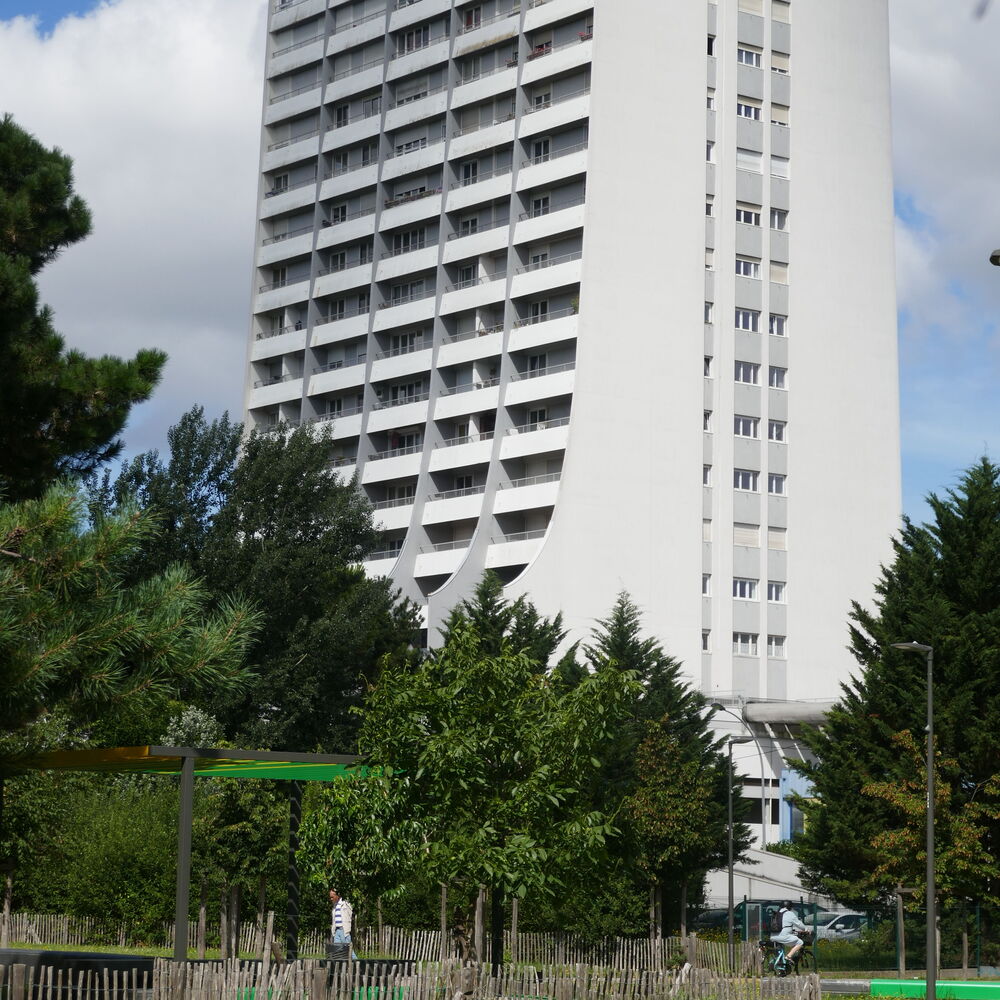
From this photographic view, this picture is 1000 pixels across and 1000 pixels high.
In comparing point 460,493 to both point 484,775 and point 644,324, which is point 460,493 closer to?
point 644,324

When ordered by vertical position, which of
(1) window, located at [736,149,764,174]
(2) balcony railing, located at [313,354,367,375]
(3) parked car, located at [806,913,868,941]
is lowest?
(3) parked car, located at [806,913,868,941]

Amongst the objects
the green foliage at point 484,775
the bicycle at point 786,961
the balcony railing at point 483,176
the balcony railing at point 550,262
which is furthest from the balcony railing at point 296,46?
the green foliage at point 484,775

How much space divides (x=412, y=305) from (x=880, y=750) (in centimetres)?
4994

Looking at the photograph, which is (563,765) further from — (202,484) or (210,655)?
(202,484)

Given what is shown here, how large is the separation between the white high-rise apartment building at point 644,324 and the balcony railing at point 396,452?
1.83 ft

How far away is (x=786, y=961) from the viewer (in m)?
35.2

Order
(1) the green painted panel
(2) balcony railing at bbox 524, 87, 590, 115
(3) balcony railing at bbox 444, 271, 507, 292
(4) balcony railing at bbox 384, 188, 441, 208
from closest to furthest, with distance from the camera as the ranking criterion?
(1) the green painted panel
(2) balcony railing at bbox 524, 87, 590, 115
(3) balcony railing at bbox 444, 271, 507, 292
(4) balcony railing at bbox 384, 188, 441, 208

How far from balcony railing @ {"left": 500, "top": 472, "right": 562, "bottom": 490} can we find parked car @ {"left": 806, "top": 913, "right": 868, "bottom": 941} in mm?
34021

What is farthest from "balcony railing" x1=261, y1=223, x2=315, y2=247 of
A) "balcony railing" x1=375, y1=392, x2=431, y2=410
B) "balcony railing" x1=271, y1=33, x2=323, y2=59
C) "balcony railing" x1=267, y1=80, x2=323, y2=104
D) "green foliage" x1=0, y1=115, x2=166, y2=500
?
"green foliage" x1=0, y1=115, x2=166, y2=500

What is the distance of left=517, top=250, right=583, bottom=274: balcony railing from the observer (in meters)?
80.9

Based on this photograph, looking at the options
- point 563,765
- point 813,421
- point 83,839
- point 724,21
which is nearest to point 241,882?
point 83,839

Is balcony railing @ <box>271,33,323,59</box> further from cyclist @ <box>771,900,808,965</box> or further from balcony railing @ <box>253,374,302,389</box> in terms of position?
cyclist @ <box>771,900,808,965</box>

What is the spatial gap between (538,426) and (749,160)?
17305mm

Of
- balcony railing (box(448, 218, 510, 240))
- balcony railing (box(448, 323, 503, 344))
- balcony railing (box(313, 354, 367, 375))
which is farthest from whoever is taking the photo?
balcony railing (box(313, 354, 367, 375))
